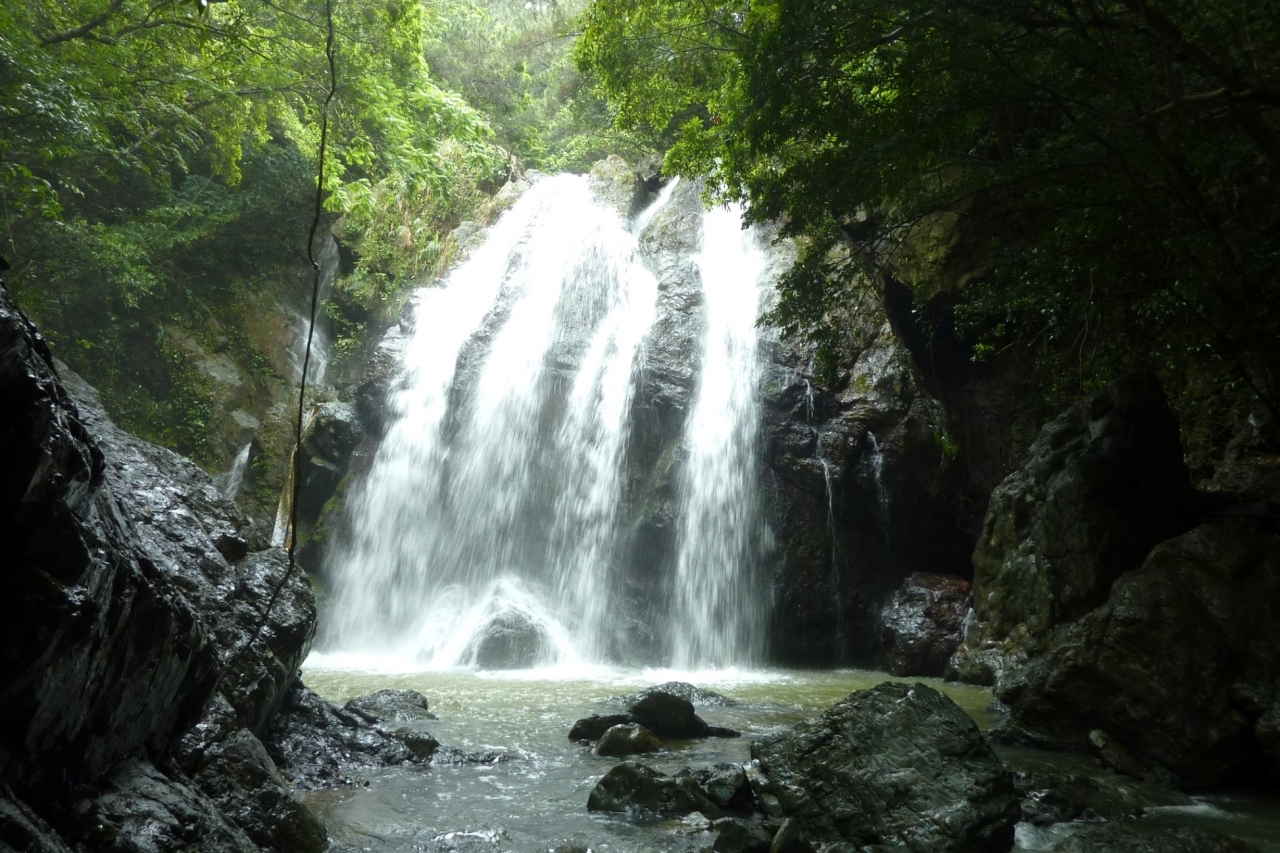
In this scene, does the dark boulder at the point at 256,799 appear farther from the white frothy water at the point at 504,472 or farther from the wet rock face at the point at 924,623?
the wet rock face at the point at 924,623

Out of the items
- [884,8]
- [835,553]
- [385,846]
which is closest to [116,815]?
[385,846]

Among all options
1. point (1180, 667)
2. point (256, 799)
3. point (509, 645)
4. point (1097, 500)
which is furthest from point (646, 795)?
point (509, 645)

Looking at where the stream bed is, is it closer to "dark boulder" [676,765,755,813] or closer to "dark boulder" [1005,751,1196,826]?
"dark boulder" [1005,751,1196,826]

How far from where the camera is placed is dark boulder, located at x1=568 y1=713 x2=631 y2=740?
6461mm

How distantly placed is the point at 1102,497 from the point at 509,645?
23.5 feet

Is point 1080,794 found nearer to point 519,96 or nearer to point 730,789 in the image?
point 730,789

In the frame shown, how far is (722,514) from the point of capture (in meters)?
12.0

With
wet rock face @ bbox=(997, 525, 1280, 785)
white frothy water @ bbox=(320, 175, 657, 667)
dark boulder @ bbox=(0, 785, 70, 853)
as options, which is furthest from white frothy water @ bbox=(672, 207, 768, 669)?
dark boulder @ bbox=(0, 785, 70, 853)

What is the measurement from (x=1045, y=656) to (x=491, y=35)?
2462 centimetres

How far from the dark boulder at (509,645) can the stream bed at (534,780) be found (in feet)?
2.97

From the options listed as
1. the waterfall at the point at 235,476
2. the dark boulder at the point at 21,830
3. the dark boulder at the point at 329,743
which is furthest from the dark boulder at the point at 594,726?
the waterfall at the point at 235,476

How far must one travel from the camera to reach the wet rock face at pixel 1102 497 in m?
7.28

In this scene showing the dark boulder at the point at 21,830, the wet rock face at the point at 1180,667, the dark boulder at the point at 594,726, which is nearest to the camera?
the dark boulder at the point at 21,830

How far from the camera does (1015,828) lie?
168 inches
